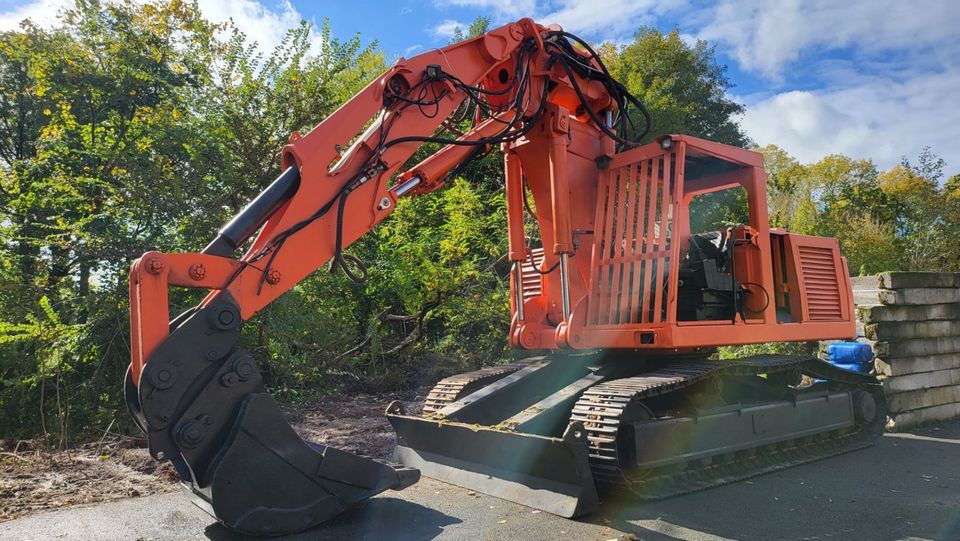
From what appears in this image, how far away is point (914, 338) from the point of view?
25.0 feet

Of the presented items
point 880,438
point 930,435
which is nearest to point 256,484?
point 880,438

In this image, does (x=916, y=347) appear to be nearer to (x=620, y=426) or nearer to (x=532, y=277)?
(x=532, y=277)

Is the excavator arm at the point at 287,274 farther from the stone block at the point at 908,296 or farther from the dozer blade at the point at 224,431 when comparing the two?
the stone block at the point at 908,296

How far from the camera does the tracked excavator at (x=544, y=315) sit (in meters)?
3.50

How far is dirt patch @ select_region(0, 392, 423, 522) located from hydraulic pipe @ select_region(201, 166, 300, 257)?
7.80ft

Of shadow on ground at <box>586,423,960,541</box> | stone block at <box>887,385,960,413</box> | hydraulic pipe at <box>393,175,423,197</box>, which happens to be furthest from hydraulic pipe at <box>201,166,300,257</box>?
stone block at <box>887,385,960,413</box>

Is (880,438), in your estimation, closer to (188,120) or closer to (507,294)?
(507,294)

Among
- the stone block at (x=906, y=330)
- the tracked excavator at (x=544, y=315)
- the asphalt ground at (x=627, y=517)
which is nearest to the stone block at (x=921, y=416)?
the tracked excavator at (x=544, y=315)

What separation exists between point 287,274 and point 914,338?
7.20 m

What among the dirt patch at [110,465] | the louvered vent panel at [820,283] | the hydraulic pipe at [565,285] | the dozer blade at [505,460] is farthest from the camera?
the louvered vent panel at [820,283]

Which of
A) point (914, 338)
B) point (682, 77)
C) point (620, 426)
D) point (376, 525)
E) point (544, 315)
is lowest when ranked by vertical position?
point (376, 525)

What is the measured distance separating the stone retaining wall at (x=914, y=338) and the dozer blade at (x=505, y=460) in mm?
4905

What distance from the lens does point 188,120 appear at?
28.7ft

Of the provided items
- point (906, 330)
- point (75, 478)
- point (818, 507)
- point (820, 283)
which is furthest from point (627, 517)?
point (906, 330)
